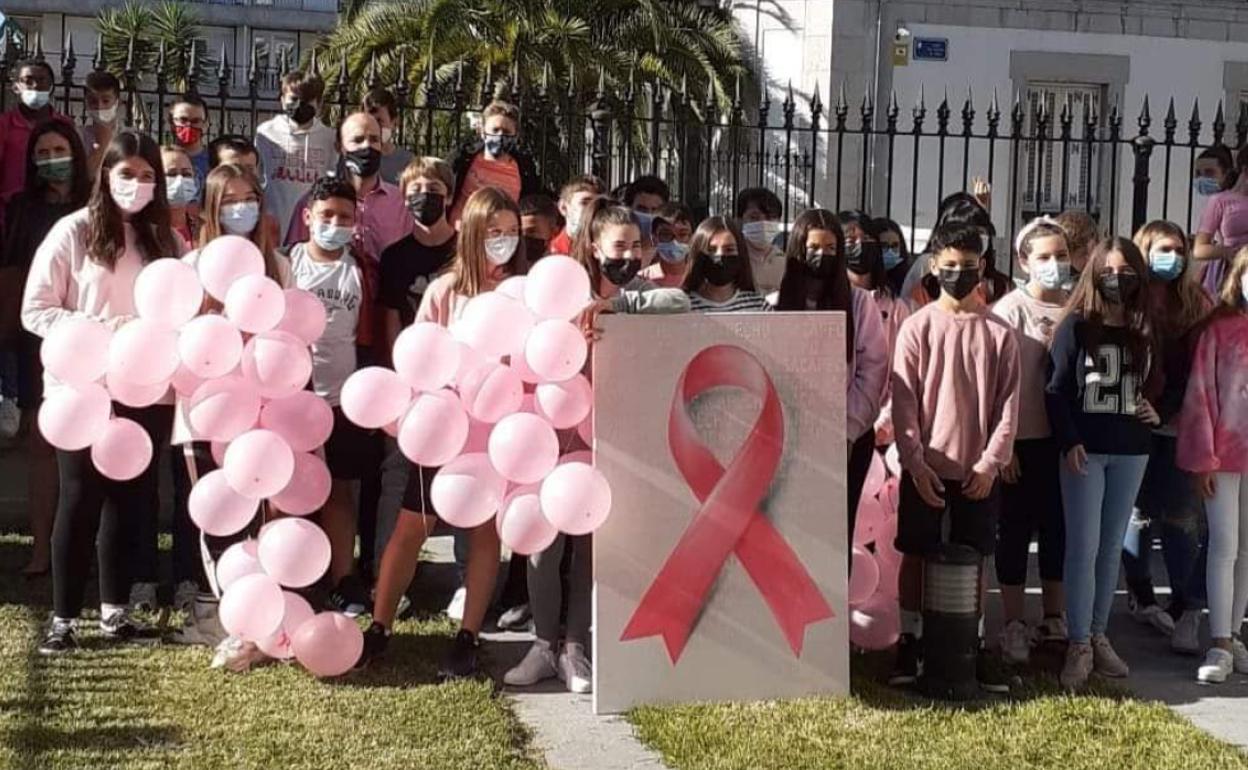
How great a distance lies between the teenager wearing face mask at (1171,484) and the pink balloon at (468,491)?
2.69 metres

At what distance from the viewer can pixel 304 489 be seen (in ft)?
19.0

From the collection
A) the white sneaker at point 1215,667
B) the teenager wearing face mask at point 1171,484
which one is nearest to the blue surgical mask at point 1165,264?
the teenager wearing face mask at point 1171,484

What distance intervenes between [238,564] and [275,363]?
2.45 ft

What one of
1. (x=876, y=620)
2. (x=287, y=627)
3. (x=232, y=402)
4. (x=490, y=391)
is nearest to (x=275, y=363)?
(x=232, y=402)

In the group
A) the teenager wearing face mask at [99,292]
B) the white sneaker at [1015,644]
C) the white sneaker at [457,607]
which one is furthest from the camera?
the white sneaker at [457,607]

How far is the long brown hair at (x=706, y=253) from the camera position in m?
5.91

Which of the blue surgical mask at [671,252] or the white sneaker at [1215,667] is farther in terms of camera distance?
the blue surgical mask at [671,252]

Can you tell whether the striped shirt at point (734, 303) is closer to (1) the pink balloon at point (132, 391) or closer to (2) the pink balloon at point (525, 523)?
(2) the pink balloon at point (525, 523)

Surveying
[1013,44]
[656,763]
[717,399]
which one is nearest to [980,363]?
[717,399]

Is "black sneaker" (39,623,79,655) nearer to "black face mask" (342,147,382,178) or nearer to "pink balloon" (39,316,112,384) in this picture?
"pink balloon" (39,316,112,384)

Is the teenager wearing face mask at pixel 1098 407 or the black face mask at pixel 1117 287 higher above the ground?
the black face mask at pixel 1117 287

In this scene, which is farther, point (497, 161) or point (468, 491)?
point (497, 161)

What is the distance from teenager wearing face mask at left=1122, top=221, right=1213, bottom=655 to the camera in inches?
258

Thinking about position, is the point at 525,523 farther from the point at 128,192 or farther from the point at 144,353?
the point at 128,192
